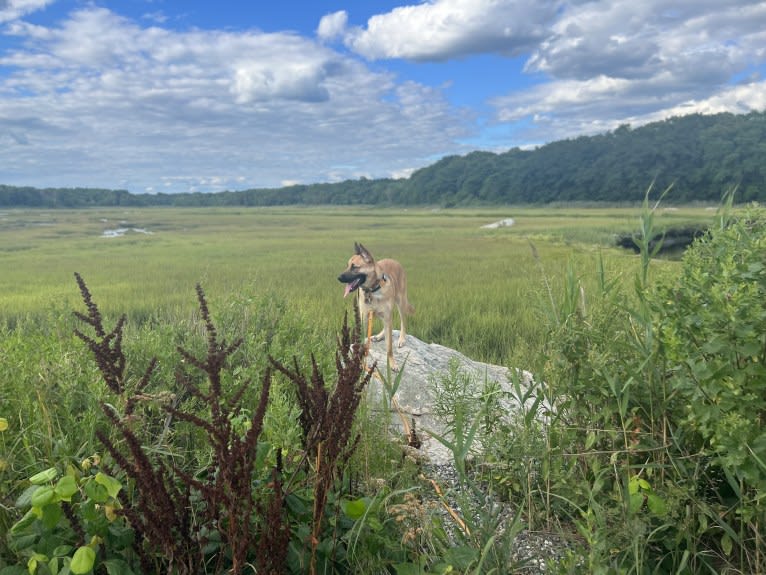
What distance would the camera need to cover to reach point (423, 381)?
546 centimetres

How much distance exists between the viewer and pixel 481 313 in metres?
9.52

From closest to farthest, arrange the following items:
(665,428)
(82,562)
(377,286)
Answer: (82,562), (665,428), (377,286)

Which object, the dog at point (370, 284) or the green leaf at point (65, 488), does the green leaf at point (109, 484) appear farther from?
the dog at point (370, 284)

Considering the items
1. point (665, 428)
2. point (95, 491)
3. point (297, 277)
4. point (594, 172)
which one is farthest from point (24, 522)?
point (594, 172)

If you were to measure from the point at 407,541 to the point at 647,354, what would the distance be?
Answer: 149 centimetres

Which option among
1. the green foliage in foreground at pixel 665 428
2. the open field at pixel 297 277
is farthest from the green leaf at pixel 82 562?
the open field at pixel 297 277

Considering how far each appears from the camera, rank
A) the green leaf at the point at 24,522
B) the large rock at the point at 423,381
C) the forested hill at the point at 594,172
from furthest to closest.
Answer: the forested hill at the point at 594,172
the large rock at the point at 423,381
the green leaf at the point at 24,522

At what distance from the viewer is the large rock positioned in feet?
A: 12.9

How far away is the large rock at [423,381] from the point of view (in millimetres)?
3918

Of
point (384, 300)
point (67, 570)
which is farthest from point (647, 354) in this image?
point (384, 300)

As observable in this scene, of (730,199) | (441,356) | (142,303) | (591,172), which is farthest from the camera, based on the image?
(591,172)

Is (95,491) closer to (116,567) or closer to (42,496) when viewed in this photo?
(42,496)

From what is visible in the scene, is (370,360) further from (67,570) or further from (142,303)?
(142,303)

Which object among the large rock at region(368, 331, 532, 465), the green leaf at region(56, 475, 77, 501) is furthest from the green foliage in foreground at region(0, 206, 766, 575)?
the large rock at region(368, 331, 532, 465)
